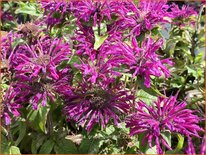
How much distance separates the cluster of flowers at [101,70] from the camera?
119 cm

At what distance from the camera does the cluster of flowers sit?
1.19 meters

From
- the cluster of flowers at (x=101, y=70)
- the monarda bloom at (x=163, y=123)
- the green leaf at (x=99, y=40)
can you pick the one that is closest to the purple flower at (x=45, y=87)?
the cluster of flowers at (x=101, y=70)

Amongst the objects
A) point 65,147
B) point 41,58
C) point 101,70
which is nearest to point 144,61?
point 101,70

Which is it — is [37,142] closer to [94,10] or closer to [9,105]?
[9,105]

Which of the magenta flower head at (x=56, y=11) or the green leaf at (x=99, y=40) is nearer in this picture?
the green leaf at (x=99, y=40)

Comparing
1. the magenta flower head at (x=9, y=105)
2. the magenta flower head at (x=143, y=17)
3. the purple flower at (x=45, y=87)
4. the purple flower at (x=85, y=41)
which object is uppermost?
the magenta flower head at (x=143, y=17)

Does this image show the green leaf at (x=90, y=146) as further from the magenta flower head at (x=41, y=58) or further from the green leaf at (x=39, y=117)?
the magenta flower head at (x=41, y=58)

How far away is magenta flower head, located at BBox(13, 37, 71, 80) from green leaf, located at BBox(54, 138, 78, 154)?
0.28m

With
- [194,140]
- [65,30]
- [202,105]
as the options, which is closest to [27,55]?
[65,30]

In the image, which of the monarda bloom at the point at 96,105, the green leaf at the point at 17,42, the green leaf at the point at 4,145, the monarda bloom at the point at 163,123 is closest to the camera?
the monarda bloom at the point at 163,123

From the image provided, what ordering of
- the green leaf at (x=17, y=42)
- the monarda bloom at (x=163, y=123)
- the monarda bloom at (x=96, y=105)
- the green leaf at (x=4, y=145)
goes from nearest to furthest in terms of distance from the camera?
the monarda bloom at (x=163, y=123) → the monarda bloom at (x=96, y=105) → the green leaf at (x=4, y=145) → the green leaf at (x=17, y=42)

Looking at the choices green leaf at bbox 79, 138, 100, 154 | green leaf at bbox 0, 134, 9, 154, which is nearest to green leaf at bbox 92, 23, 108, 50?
green leaf at bbox 79, 138, 100, 154

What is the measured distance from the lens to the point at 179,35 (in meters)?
2.04

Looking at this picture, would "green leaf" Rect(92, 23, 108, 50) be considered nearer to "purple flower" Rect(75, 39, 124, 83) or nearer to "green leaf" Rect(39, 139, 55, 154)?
"purple flower" Rect(75, 39, 124, 83)
